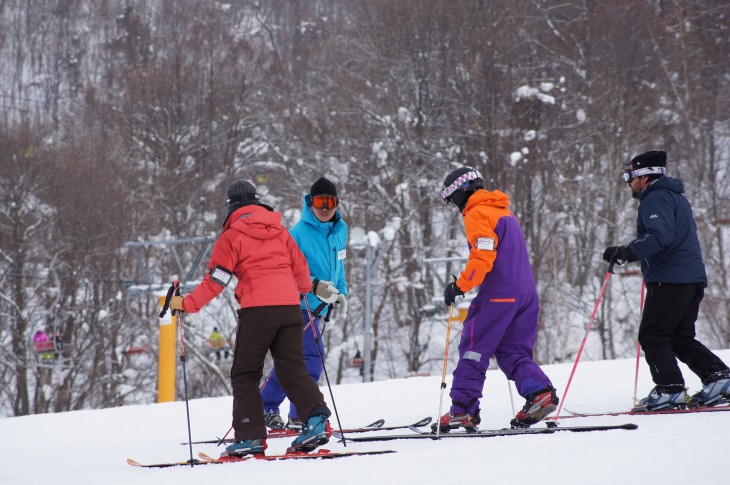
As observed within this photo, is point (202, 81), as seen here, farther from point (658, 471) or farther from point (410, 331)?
point (658, 471)

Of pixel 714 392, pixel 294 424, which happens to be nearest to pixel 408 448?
pixel 294 424

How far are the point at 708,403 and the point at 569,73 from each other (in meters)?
25.8

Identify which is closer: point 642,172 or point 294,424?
point 642,172

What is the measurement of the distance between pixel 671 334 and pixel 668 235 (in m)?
0.64

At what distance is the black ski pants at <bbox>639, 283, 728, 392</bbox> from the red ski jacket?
2.27 m

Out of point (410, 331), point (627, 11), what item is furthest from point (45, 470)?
point (627, 11)

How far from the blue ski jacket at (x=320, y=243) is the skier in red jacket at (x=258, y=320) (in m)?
0.89

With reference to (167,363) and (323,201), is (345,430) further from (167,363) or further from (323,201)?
(167,363)

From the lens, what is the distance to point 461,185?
5223 mm

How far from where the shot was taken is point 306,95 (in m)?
34.1

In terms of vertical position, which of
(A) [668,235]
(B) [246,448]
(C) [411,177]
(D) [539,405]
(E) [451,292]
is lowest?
(B) [246,448]

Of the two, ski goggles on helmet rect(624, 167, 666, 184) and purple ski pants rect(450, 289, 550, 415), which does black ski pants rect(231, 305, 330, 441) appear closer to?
purple ski pants rect(450, 289, 550, 415)

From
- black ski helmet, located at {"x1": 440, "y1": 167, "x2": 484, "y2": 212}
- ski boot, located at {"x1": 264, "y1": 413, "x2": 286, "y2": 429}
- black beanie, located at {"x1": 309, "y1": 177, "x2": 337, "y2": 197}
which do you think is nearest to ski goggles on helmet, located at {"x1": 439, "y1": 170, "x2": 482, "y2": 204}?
black ski helmet, located at {"x1": 440, "y1": 167, "x2": 484, "y2": 212}

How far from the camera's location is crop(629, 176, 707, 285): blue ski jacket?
5254 mm
